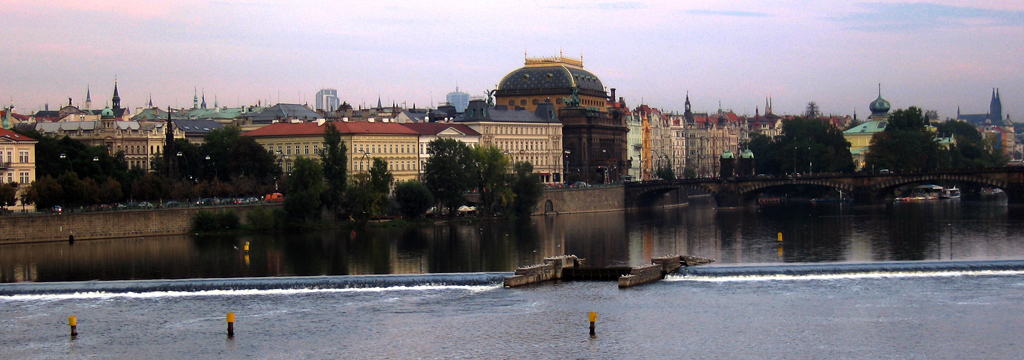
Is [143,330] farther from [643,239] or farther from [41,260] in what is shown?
[643,239]

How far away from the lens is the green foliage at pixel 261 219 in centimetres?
10394

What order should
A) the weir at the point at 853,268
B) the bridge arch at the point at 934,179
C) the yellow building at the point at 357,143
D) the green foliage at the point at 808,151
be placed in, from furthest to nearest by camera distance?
the green foliage at the point at 808,151, the yellow building at the point at 357,143, the bridge arch at the point at 934,179, the weir at the point at 853,268

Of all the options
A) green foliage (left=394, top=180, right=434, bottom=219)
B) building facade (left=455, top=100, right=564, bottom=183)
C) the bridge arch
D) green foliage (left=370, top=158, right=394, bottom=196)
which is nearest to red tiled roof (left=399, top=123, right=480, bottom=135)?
building facade (left=455, top=100, right=564, bottom=183)

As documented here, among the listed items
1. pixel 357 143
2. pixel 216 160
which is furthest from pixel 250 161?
pixel 357 143

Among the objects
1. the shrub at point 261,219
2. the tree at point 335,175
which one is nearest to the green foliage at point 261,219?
the shrub at point 261,219

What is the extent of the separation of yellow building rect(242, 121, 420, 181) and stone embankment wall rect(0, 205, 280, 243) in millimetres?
32491

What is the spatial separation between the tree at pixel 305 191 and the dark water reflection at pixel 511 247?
99.0 inches

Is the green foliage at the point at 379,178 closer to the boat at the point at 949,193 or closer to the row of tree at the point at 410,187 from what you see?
the row of tree at the point at 410,187

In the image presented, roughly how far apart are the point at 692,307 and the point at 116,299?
26341mm

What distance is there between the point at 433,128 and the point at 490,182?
28929mm

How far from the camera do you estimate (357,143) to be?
13912 cm

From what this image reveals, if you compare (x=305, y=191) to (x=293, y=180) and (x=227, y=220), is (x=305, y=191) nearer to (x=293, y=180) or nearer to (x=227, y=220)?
(x=293, y=180)

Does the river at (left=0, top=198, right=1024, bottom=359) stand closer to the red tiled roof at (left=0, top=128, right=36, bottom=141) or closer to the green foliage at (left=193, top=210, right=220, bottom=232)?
the green foliage at (left=193, top=210, right=220, bottom=232)

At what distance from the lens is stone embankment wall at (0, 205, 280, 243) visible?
306 ft
